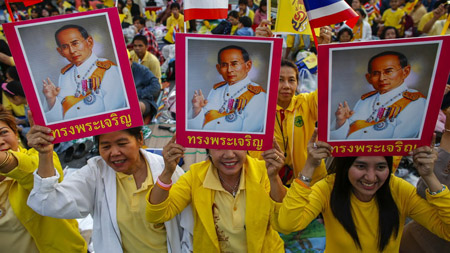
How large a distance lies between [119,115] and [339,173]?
1.42m

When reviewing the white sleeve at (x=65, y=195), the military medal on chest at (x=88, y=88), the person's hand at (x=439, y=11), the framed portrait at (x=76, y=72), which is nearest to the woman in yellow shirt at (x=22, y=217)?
the white sleeve at (x=65, y=195)

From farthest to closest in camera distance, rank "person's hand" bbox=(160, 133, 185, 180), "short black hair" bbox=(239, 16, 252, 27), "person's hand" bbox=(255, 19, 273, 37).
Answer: "short black hair" bbox=(239, 16, 252, 27), "person's hand" bbox=(255, 19, 273, 37), "person's hand" bbox=(160, 133, 185, 180)

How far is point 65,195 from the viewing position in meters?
2.04

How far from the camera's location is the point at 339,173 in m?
2.11

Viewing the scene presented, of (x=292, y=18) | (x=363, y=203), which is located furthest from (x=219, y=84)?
(x=292, y=18)

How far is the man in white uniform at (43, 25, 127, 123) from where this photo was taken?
1807mm

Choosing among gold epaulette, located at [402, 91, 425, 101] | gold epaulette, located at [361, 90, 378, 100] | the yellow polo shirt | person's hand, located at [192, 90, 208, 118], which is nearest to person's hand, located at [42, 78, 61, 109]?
person's hand, located at [192, 90, 208, 118]

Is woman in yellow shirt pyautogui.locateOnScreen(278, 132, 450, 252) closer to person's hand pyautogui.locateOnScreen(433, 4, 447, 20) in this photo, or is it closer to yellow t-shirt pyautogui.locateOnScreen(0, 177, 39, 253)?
yellow t-shirt pyautogui.locateOnScreen(0, 177, 39, 253)

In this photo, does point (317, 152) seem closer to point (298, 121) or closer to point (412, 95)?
point (412, 95)

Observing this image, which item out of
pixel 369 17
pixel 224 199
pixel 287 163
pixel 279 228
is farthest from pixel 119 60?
pixel 369 17

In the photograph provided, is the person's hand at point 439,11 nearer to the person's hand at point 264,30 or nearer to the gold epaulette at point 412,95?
the person's hand at point 264,30

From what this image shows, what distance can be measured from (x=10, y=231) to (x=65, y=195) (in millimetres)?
692

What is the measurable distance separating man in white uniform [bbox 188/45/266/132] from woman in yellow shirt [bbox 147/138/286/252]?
307 mm

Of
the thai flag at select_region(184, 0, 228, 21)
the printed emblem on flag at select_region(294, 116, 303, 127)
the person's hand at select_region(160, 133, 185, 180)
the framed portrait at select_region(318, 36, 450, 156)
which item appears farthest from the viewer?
the printed emblem on flag at select_region(294, 116, 303, 127)
